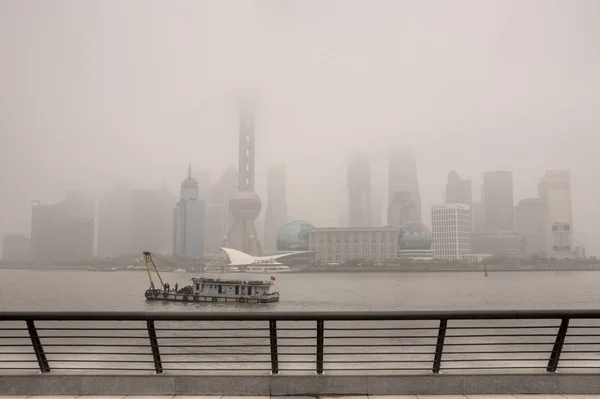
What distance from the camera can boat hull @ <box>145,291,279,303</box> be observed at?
253 ft

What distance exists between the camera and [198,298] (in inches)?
3100

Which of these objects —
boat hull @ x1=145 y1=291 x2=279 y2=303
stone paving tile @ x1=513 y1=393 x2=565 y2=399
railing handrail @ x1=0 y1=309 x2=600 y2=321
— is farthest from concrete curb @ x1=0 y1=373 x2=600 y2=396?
boat hull @ x1=145 y1=291 x2=279 y2=303

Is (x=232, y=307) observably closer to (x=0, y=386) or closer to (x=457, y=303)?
(x=457, y=303)

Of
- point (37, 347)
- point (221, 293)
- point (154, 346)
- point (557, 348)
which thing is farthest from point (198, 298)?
point (557, 348)

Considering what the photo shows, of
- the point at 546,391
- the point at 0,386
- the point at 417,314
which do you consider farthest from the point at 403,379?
the point at 0,386

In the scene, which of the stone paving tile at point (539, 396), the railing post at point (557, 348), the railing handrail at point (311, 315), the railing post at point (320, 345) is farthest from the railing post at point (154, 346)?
the railing post at point (557, 348)

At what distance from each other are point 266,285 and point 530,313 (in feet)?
238

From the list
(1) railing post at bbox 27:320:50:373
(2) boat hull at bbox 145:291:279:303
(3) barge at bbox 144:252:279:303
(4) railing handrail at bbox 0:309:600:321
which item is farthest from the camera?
(3) barge at bbox 144:252:279:303

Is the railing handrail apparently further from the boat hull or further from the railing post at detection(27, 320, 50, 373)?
the boat hull

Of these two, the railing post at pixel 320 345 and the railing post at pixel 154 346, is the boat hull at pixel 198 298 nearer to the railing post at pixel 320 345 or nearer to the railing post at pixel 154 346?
the railing post at pixel 154 346

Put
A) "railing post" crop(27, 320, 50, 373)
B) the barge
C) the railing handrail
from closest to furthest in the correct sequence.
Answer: the railing handrail → "railing post" crop(27, 320, 50, 373) → the barge

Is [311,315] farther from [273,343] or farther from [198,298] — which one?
[198,298]

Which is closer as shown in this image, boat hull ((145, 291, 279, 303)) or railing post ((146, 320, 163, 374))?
railing post ((146, 320, 163, 374))

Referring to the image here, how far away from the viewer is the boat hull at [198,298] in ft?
253
